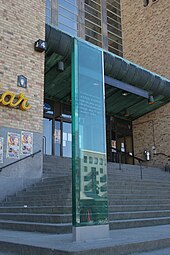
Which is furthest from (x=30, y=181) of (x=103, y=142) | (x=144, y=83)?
Answer: (x=144, y=83)

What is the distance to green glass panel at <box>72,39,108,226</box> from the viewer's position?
14.3ft

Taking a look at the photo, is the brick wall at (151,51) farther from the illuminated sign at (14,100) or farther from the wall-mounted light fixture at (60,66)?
the illuminated sign at (14,100)

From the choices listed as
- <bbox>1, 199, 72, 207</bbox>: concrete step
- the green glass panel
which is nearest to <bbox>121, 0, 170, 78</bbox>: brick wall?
<bbox>1, 199, 72, 207</bbox>: concrete step

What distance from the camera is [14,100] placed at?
9938 millimetres

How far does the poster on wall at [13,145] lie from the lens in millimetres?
9607

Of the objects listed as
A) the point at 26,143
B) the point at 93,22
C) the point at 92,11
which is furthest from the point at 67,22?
the point at 26,143

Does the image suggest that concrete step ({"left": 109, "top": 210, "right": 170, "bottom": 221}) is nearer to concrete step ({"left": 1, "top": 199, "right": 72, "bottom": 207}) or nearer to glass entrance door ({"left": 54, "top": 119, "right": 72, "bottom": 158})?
concrete step ({"left": 1, "top": 199, "right": 72, "bottom": 207})

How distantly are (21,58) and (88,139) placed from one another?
6806 mm

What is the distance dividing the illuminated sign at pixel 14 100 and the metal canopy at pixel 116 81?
2992 millimetres

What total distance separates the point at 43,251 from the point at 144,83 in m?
13.0

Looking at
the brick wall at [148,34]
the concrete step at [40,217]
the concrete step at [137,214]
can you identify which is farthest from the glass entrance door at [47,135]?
the concrete step at [137,214]

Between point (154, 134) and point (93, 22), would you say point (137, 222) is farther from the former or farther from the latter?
point (93, 22)

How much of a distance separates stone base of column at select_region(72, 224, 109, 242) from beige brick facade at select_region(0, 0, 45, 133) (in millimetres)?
6031

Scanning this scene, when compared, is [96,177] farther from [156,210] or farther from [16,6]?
[16,6]
